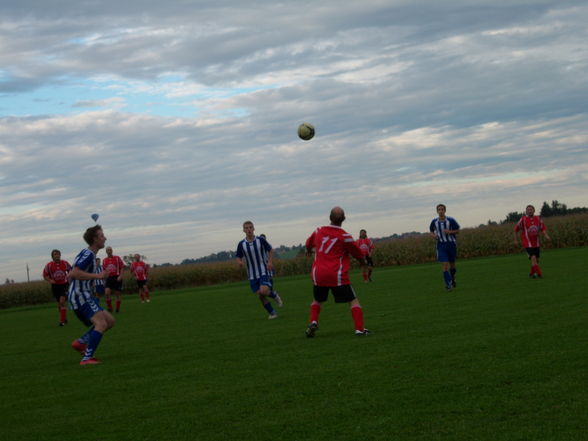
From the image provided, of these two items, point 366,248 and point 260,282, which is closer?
point 260,282

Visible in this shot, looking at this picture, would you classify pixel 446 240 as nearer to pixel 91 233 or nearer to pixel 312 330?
pixel 312 330

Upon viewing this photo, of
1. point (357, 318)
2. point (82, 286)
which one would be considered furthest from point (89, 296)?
point (357, 318)

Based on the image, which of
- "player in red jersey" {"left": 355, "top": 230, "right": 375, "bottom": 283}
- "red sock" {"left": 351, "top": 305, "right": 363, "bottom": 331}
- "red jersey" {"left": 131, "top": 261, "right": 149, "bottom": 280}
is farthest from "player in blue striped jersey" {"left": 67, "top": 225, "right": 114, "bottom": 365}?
"red jersey" {"left": 131, "top": 261, "right": 149, "bottom": 280}

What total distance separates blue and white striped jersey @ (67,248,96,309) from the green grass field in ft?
3.47

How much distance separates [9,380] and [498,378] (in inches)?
285

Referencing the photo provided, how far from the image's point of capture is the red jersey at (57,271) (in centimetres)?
2283

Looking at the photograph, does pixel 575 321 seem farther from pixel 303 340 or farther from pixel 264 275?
pixel 264 275

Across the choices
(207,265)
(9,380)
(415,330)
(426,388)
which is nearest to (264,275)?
(415,330)

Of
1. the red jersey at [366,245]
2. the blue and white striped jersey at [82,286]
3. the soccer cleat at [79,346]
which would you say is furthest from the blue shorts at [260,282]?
the red jersey at [366,245]

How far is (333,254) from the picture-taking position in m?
12.1

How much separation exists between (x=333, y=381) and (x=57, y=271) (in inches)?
652

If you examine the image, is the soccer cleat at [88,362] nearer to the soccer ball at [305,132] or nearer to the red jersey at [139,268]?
the soccer ball at [305,132]

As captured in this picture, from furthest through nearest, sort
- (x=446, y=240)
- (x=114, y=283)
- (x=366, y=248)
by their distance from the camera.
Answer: (x=366, y=248), (x=114, y=283), (x=446, y=240)

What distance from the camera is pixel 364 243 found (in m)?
31.1
